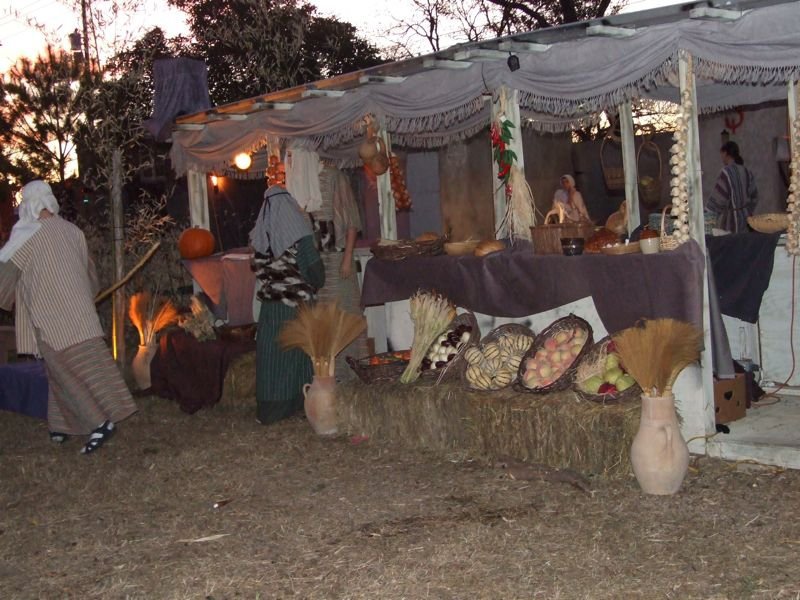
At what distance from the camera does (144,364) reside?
951 cm

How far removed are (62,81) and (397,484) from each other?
30.5 ft

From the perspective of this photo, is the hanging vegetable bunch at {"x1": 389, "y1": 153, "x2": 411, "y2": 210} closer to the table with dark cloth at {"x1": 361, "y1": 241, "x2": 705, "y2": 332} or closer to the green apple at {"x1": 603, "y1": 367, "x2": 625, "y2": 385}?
the table with dark cloth at {"x1": 361, "y1": 241, "x2": 705, "y2": 332}

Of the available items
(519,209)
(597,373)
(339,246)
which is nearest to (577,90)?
(519,209)

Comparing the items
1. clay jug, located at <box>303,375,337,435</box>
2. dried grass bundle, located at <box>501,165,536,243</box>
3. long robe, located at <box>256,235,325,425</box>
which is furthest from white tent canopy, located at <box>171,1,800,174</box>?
Answer: clay jug, located at <box>303,375,337,435</box>

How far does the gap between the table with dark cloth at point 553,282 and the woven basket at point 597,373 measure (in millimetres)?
161

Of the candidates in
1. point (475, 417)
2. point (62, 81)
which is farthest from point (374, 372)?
point (62, 81)

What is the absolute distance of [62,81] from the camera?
42.3 ft

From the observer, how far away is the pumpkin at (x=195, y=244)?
32.6 feet

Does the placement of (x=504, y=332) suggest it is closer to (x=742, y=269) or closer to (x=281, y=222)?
(x=742, y=269)

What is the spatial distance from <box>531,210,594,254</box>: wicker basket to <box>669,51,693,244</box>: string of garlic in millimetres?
813

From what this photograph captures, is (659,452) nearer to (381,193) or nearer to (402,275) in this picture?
(402,275)

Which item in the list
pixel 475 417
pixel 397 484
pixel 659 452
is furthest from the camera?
pixel 475 417

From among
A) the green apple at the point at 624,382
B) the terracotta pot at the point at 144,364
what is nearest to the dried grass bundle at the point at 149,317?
the terracotta pot at the point at 144,364

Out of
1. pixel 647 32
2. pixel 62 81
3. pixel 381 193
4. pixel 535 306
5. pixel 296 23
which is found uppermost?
pixel 296 23
